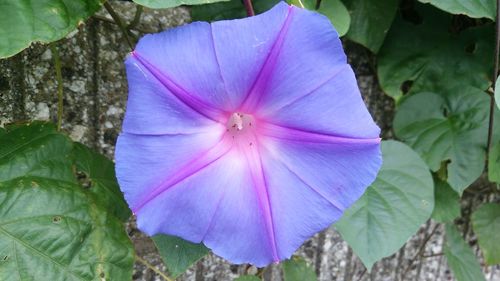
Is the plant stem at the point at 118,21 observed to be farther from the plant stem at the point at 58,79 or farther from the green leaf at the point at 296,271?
the green leaf at the point at 296,271

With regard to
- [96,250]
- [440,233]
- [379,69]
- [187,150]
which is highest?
[379,69]

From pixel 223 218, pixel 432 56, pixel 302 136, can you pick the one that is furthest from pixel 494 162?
pixel 223 218

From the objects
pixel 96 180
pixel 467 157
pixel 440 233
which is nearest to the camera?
pixel 96 180

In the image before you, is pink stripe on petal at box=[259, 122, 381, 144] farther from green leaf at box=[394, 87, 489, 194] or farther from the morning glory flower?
green leaf at box=[394, 87, 489, 194]

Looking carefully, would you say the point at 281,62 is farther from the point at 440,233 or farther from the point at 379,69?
the point at 440,233

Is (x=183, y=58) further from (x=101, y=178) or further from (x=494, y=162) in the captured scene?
(x=494, y=162)

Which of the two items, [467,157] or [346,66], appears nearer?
[346,66]

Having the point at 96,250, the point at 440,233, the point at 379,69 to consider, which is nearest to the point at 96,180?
the point at 96,250
